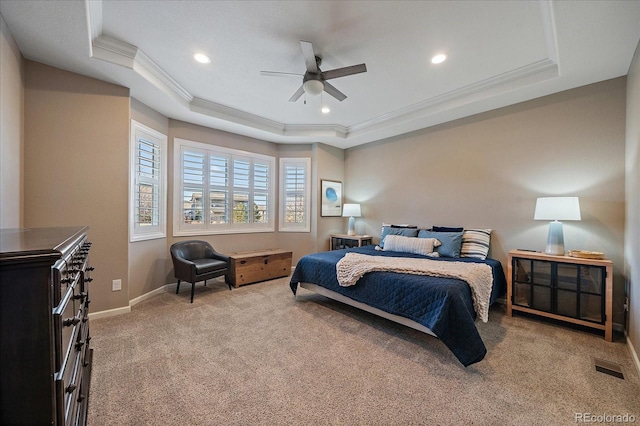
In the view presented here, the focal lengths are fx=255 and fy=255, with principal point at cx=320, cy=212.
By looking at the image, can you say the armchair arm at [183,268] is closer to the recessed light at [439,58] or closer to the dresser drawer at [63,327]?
the dresser drawer at [63,327]

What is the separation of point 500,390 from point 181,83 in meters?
4.47

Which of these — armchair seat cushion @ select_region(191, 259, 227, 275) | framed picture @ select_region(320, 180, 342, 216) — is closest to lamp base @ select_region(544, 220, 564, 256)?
framed picture @ select_region(320, 180, 342, 216)

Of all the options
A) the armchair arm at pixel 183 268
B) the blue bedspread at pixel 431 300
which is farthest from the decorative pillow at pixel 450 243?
the armchair arm at pixel 183 268

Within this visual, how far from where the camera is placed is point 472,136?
3826 millimetres

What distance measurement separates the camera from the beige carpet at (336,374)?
62.4 inches

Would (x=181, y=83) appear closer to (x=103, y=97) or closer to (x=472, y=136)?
(x=103, y=97)

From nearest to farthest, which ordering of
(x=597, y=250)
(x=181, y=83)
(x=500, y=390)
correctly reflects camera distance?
(x=500, y=390) < (x=597, y=250) < (x=181, y=83)

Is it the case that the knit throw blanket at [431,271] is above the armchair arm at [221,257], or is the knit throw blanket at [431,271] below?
above

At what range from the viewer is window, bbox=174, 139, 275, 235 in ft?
13.6

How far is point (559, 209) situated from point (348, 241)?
3103 mm

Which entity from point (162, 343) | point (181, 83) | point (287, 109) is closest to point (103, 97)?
point (181, 83)

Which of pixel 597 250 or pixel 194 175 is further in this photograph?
pixel 194 175

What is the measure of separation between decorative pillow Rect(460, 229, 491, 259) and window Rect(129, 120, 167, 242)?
4435mm

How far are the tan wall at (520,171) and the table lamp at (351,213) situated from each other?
0.47 meters
